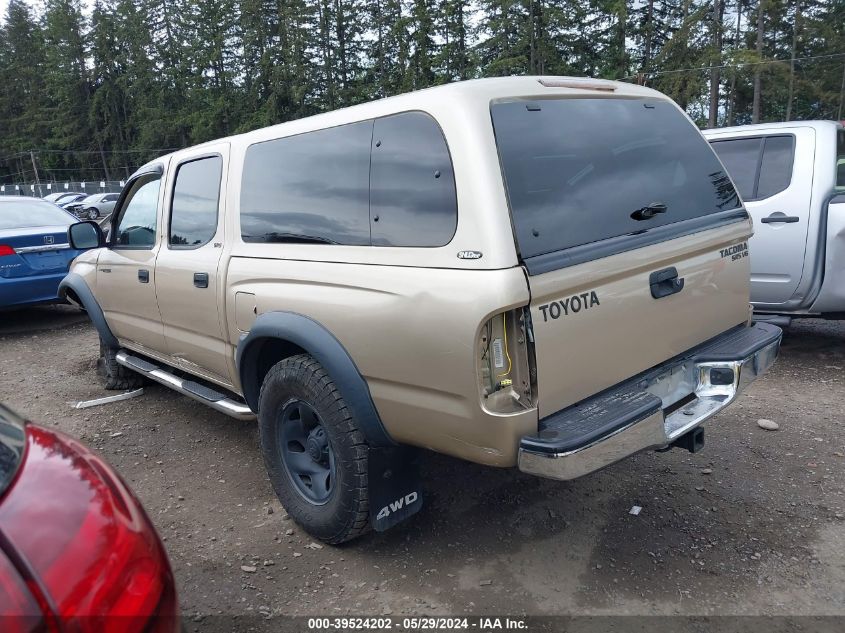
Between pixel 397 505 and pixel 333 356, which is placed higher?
pixel 333 356

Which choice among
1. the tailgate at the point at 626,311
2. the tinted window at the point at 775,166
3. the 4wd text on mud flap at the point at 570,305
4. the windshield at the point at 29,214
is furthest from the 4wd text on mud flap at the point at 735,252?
the windshield at the point at 29,214

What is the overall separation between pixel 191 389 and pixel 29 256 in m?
4.70

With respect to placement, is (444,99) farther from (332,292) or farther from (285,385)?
(285,385)

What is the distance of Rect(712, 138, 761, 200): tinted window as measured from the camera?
17.5 feet

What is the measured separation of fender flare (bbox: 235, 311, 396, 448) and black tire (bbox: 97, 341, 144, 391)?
2.98 meters

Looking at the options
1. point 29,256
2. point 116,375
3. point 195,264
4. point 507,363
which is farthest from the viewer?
→ point 29,256

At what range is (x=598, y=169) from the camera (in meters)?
2.68

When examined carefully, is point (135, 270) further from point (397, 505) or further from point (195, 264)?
point (397, 505)

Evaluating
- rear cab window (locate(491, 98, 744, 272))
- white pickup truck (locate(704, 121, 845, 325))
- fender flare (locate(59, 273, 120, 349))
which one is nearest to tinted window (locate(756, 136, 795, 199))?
white pickup truck (locate(704, 121, 845, 325))

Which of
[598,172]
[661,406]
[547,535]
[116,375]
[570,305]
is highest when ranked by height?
[598,172]

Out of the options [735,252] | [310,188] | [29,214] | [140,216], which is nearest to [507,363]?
[310,188]

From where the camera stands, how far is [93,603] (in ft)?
3.67

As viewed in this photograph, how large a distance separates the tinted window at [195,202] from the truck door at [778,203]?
4185 millimetres

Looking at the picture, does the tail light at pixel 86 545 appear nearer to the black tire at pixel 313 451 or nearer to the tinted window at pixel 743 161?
the black tire at pixel 313 451
